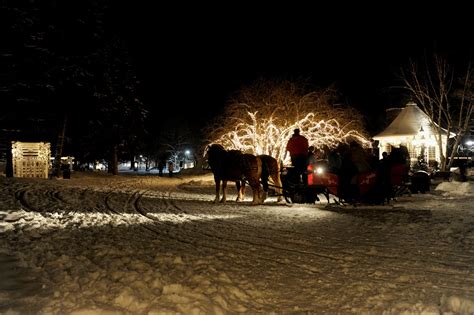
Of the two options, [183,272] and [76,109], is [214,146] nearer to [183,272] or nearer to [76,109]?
[183,272]

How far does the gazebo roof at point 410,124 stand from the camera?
32000 mm

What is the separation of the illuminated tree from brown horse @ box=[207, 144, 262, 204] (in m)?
11.6

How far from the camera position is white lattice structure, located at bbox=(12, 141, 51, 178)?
2566 centimetres

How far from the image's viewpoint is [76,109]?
32125 millimetres

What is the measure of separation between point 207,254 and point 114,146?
3668cm

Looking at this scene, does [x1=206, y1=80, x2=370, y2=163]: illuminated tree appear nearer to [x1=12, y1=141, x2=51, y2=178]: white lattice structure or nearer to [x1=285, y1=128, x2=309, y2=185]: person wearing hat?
[x1=12, y1=141, x2=51, y2=178]: white lattice structure

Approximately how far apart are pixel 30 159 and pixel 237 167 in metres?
17.7

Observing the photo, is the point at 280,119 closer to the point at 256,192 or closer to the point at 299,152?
the point at 256,192

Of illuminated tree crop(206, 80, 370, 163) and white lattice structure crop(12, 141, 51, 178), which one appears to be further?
illuminated tree crop(206, 80, 370, 163)

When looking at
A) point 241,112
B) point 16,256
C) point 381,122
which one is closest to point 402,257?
point 16,256

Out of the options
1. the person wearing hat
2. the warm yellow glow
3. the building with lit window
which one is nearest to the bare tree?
the building with lit window

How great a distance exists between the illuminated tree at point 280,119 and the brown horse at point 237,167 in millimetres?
11618

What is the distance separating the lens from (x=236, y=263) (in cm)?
609

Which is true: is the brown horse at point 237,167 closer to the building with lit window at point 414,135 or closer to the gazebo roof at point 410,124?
the building with lit window at point 414,135
